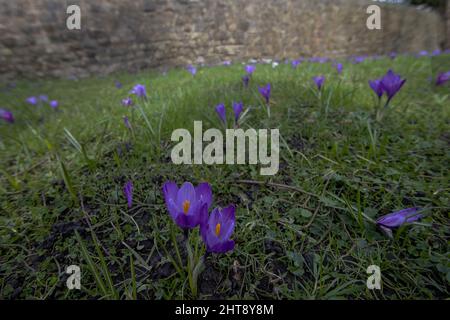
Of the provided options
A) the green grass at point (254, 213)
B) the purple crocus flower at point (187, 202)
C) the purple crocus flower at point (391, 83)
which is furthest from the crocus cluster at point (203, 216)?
the purple crocus flower at point (391, 83)

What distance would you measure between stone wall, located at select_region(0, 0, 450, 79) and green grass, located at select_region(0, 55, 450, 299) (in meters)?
4.66

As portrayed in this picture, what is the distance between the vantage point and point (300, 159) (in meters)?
1.31

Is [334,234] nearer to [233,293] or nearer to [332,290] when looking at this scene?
[332,290]

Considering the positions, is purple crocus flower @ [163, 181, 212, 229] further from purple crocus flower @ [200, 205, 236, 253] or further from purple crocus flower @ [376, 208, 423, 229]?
purple crocus flower @ [376, 208, 423, 229]

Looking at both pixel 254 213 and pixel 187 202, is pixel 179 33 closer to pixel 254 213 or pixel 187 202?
pixel 254 213

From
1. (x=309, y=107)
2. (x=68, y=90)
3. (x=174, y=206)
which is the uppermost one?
(x=68, y=90)

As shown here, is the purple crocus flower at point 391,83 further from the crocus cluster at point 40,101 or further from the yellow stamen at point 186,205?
the crocus cluster at point 40,101

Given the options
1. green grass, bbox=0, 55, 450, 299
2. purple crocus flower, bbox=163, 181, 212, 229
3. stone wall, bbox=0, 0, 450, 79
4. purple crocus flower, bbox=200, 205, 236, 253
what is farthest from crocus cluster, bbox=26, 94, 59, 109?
stone wall, bbox=0, 0, 450, 79

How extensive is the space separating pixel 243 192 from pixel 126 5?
22.2 ft

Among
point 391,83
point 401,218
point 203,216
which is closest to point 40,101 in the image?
point 203,216

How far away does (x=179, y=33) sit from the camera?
695cm

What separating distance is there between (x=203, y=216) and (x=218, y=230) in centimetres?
6

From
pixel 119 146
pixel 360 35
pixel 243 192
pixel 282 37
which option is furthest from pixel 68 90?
pixel 360 35

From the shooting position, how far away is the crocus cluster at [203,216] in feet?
2.15
